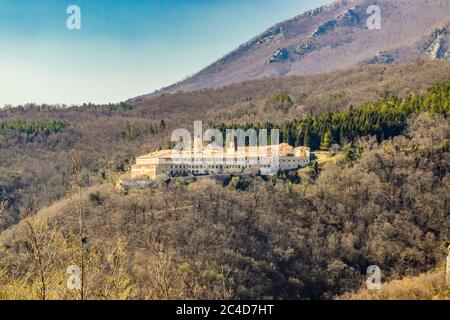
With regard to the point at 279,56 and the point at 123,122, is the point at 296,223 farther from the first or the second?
the point at 279,56

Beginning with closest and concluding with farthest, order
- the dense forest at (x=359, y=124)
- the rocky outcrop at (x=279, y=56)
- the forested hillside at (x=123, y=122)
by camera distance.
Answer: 1. the dense forest at (x=359, y=124)
2. the forested hillside at (x=123, y=122)
3. the rocky outcrop at (x=279, y=56)

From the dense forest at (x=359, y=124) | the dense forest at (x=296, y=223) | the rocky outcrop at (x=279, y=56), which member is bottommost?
the dense forest at (x=296, y=223)

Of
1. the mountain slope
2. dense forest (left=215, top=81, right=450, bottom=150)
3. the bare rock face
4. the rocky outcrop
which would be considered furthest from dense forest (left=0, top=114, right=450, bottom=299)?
the rocky outcrop

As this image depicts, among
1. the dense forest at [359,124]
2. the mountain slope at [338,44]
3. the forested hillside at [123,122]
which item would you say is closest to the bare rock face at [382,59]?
the mountain slope at [338,44]

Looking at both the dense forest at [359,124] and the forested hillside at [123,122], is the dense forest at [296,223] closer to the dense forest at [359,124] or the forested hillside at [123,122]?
the dense forest at [359,124]

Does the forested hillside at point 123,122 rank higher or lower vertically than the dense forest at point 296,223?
higher

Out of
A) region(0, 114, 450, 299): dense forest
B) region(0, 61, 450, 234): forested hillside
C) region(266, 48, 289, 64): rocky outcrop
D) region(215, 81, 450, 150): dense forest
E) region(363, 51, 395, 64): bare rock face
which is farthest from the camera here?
region(266, 48, 289, 64): rocky outcrop

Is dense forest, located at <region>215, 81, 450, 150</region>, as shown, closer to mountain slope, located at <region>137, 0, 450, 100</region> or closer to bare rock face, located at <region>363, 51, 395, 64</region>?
bare rock face, located at <region>363, 51, 395, 64</region>

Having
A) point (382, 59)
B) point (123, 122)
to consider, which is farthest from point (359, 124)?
point (382, 59)

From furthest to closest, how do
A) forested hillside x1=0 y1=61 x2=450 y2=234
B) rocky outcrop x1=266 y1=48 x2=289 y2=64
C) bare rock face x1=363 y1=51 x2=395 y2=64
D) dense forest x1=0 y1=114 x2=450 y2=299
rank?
rocky outcrop x1=266 y1=48 x2=289 y2=64
bare rock face x1=363 y1=51 x2=395 y2=64
forested hillside x1=0 y1=61 x2=450 y2=234
dense forest x1=0 y1=114 x2=450 y2=299

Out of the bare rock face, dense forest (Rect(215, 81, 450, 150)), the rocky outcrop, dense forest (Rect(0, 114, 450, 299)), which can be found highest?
the rocky outcrop
